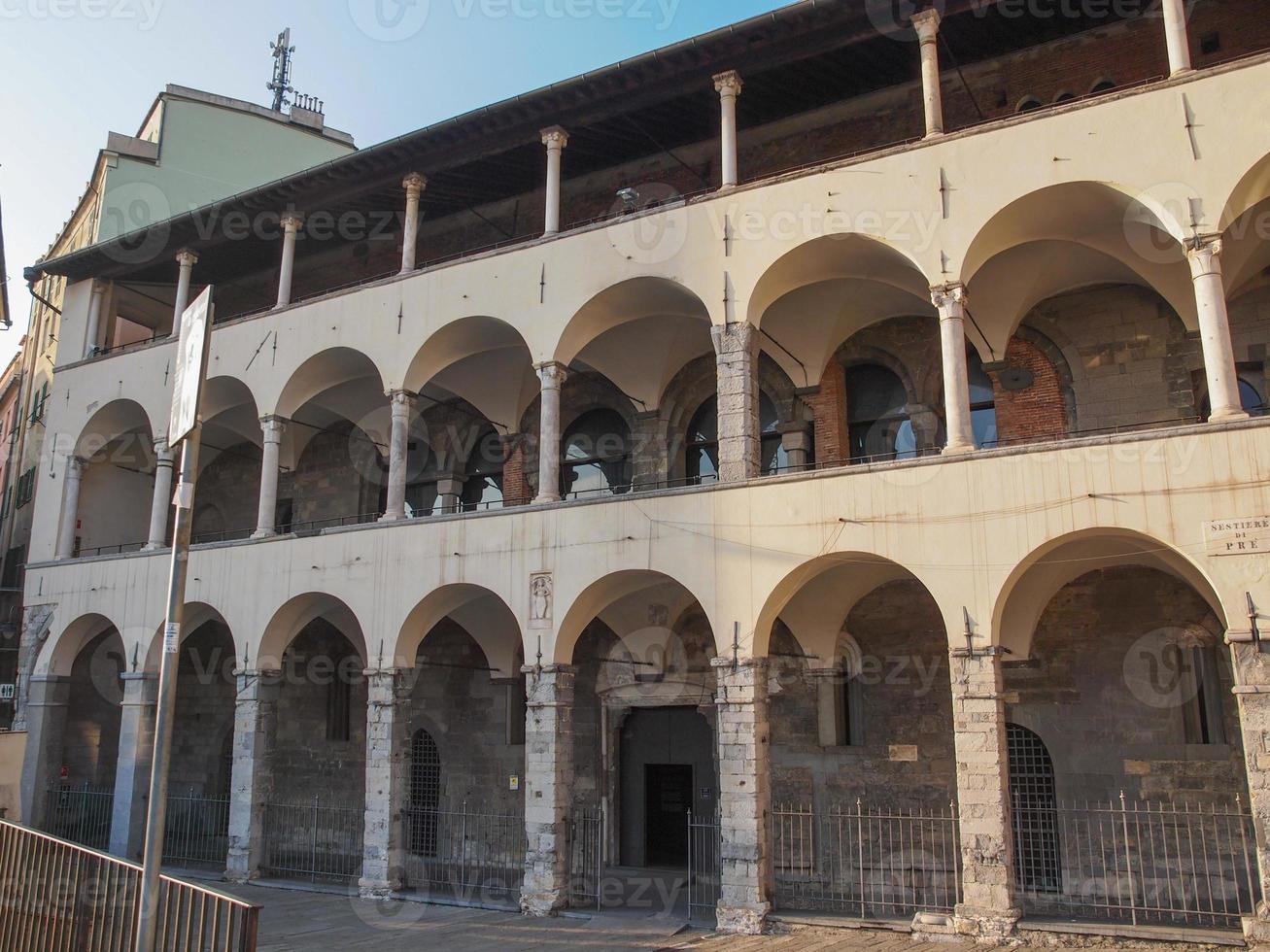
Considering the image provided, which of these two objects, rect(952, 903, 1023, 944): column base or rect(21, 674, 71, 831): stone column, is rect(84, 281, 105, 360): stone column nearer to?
rect(21, 674, 71, 831): stone column

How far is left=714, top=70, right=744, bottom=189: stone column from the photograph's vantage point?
1459cm

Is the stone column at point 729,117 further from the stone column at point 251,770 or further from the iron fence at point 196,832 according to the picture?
the iron fence at point 196,832

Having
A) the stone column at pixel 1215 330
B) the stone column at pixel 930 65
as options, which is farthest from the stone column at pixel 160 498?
the stone column at pixel 1215 330

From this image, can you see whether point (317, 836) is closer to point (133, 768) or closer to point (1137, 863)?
point (133, 768)

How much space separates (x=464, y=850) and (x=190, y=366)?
11573 millimetres

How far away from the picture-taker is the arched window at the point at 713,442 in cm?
1648

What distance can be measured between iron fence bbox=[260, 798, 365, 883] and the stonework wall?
442 inches

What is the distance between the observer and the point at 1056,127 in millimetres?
12320

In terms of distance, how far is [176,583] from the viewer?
6492 millimetres

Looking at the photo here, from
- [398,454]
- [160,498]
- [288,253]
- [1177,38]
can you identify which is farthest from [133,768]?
[1177,38]

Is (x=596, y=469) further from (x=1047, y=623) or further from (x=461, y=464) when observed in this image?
(x=1047, y=623)

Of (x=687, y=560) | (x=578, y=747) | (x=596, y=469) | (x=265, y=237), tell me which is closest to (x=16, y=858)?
(x=687, y=560)

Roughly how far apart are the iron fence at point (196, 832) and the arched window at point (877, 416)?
12202 mm

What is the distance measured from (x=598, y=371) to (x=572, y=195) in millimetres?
3343
